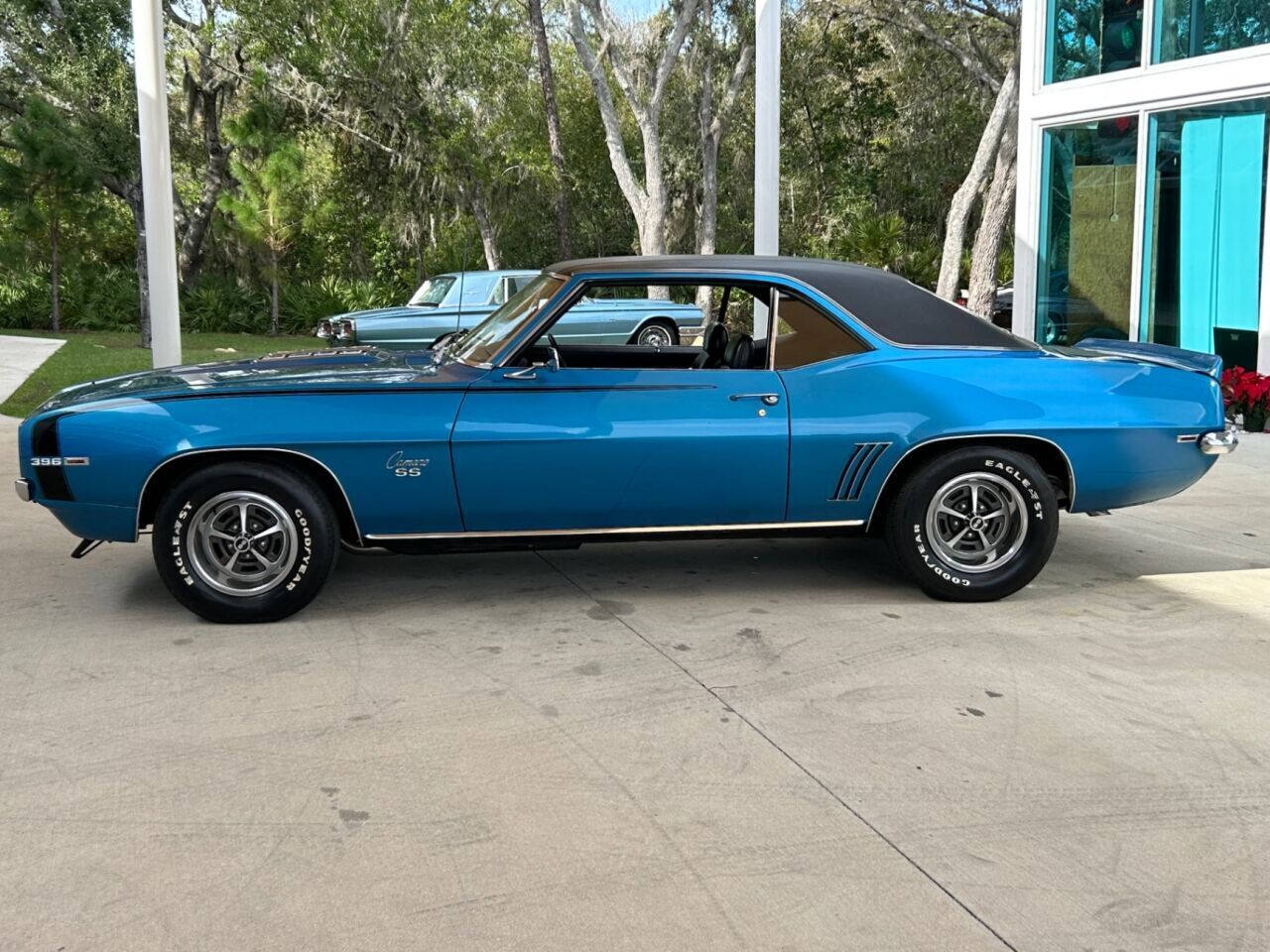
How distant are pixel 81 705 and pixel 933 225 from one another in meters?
33.8

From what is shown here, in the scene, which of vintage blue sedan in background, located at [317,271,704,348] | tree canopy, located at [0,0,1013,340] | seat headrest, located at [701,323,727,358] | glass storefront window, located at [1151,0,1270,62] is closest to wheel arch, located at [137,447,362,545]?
seat headrest, located at [701,323,727,358]

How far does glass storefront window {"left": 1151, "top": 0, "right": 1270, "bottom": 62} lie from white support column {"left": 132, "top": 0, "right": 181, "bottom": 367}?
924 centimetres

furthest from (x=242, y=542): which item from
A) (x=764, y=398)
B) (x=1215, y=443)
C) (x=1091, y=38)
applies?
(x=1091, y=38)

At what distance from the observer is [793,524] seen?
17.8 ft

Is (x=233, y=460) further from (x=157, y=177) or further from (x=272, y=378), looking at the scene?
(x=157, y=177)

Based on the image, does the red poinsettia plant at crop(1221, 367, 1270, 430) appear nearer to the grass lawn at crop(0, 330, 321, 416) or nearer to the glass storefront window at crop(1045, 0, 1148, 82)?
the glass storefront window at crop(1045, 0, 1148, 82)

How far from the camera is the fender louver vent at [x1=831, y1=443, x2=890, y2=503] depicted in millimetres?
5363

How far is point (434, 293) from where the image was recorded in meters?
16.3

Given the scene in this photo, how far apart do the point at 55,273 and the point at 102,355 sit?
704 centimetres

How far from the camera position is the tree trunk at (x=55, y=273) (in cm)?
2356

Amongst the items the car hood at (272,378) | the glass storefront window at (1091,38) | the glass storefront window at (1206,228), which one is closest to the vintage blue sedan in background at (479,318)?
the glass storefront window at (1091,38)

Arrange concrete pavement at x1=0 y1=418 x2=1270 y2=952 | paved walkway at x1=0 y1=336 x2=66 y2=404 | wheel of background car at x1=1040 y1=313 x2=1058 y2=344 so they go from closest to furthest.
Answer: concrete pavement at x1=0 y1=418 x2=1270 y2=952 → wheel of background car at x1=1040 y1=313 x2=1058 y2=344 → paved walkway at x1=0 y1=336 x2=66 y2=404

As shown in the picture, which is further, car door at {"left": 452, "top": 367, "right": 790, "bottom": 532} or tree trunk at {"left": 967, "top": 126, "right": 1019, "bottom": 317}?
tree trunk at {"left": 967, "top": 126, "right": 1019, "bottom": 317}

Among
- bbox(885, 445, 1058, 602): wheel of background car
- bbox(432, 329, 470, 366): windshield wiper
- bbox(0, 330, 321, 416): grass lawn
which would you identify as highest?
bbox(432, 329, 470, 366): windshield wiper
